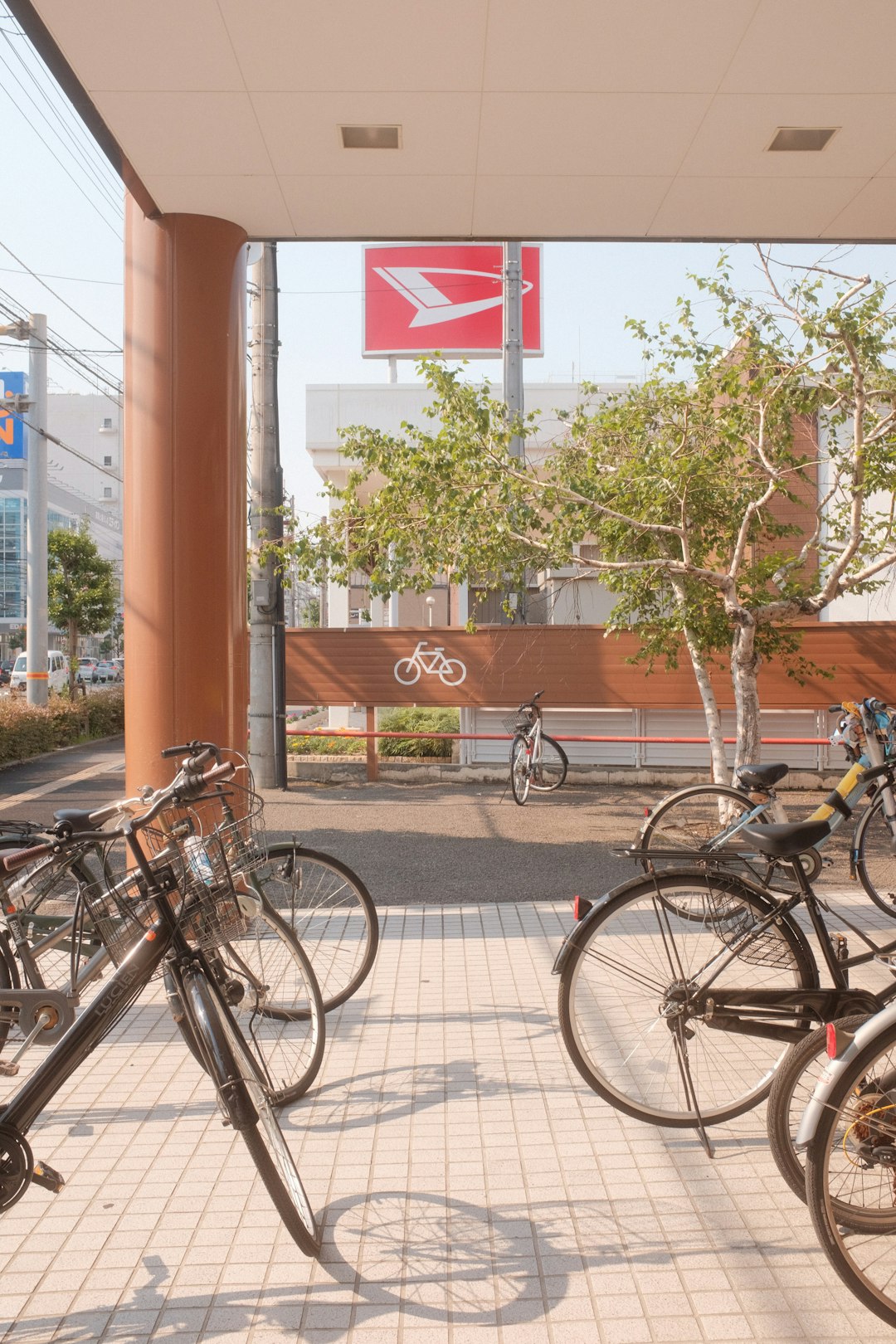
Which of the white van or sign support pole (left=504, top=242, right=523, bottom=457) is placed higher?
sign support pole (left=504, top=242, right=523, bottom=457)

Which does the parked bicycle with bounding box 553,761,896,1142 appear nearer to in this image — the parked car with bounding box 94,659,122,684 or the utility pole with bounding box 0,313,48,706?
the utility pole with bounding box 0,313,48,706

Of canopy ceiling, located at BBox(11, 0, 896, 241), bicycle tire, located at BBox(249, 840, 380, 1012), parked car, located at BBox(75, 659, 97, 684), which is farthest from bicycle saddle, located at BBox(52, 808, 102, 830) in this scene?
parked car, located at BBox(75, 659, 97, 684)

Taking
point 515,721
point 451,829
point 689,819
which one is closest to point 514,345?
point 515,721

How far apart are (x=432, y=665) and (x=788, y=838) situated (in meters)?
9.52

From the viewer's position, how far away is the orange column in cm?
589

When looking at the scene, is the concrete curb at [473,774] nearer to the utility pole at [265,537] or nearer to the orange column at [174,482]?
the utility pole at [265,537]

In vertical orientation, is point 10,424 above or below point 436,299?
below

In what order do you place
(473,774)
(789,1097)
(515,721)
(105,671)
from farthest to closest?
(105,671), (473,774), (515,721), (789,1097)

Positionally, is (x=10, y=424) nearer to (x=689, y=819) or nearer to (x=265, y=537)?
(x=265, y=537)

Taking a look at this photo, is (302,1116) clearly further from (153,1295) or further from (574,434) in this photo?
(574,434)

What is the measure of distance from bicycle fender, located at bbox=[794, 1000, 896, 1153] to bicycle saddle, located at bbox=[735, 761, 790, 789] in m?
2.68

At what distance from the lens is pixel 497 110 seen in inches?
197

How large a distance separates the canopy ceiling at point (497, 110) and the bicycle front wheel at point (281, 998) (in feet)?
11.4

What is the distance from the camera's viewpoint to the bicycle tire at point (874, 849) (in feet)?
20.7
